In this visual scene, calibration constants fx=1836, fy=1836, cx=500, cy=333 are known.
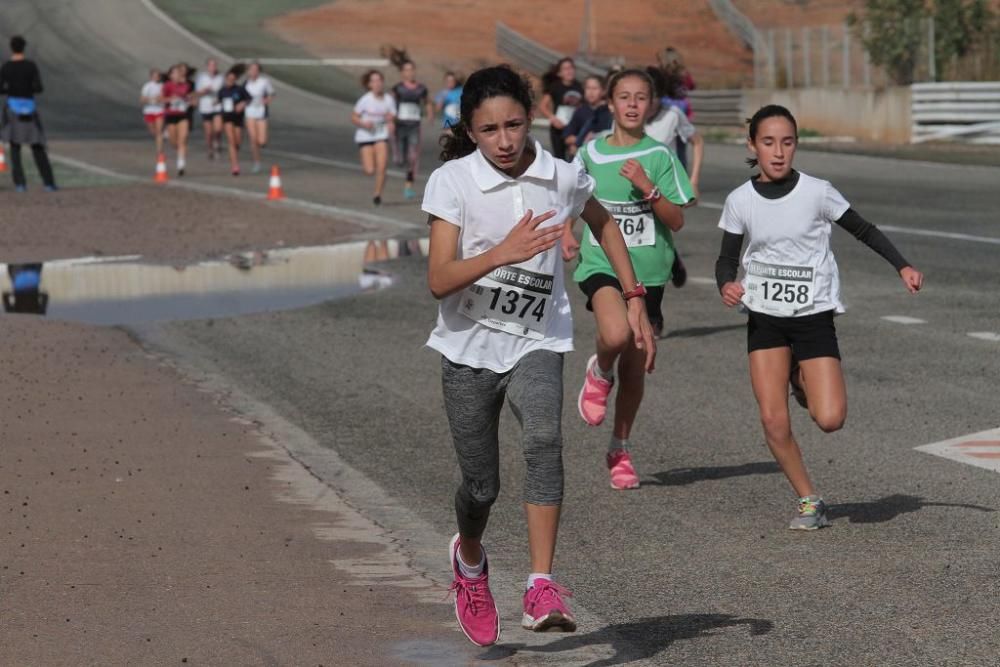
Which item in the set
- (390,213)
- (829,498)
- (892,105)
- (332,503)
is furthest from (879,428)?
(892,105)

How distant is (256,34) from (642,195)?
192 ft

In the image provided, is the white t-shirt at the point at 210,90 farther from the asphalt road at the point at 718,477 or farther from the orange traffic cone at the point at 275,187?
the asphalt road at the point at 718,477

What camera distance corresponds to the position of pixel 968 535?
7.38m

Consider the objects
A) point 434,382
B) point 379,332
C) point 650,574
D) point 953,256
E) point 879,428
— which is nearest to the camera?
point 650,574

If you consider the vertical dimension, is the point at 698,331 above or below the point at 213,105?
below

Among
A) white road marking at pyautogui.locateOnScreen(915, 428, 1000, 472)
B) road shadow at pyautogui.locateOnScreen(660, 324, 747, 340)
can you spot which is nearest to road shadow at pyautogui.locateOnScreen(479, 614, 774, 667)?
white road marking at pyautogui.locateOnScreen(915, 428, 1000, 472)

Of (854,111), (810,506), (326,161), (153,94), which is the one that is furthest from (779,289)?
(854,111)

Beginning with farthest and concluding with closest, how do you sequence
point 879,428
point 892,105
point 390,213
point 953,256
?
point 892,105
point 390,213
point 953,256
point 879,428

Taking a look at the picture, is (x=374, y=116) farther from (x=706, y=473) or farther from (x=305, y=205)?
(x=706, y=473)

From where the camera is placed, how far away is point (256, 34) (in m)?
66.0

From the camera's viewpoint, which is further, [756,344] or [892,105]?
[892,105]

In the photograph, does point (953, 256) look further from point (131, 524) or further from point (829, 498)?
point (131, 524)

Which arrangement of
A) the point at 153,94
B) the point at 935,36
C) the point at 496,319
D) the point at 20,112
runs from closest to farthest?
the point at 496,319 → the point at 20,112 → the point at 153,94 → the point at 935,36

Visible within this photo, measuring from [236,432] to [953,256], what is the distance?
10182mm
